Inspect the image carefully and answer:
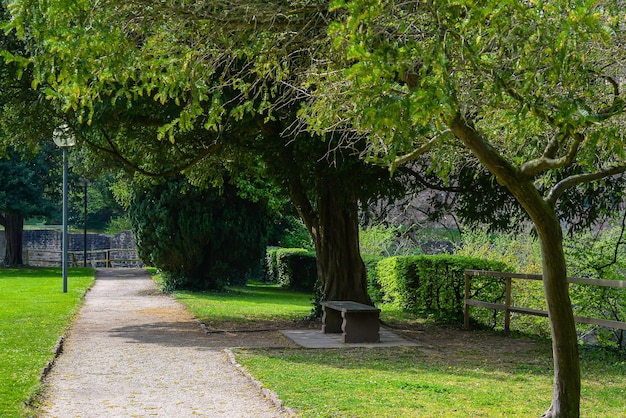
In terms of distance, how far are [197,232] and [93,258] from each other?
83.8 feet

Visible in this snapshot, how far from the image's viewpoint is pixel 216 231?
82.0ft

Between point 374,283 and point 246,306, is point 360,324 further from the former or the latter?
point 374,283

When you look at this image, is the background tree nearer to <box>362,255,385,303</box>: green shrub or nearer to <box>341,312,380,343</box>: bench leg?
<box>362,255,385,303</box>: green shrub

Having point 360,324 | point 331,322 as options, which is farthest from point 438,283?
point 360,324

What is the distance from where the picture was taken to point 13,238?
128 feet

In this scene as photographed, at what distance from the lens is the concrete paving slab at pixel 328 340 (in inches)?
482

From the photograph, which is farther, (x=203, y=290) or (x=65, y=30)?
(x=203, y=290)

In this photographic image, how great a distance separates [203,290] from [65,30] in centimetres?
2049

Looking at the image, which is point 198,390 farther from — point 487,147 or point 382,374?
point 487,147

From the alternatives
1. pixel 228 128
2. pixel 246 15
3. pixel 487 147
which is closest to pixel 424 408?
pixel 487 147

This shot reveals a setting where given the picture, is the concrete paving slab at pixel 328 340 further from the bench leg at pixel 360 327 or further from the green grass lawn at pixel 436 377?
the green grass lawn at pixel 436 377

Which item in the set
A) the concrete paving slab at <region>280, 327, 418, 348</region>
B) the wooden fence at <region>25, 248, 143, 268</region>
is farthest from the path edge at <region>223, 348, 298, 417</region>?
the wooden fence at <region>25, 248, 143, 268</region>

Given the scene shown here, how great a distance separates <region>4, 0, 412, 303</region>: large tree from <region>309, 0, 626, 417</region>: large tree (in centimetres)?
80

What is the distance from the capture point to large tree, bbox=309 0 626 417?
4.51 metres
